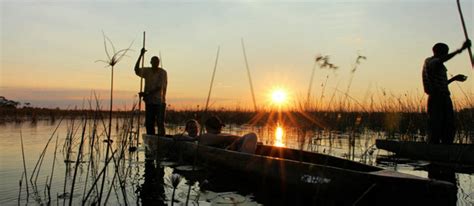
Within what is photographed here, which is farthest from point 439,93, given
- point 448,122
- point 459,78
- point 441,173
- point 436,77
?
point 441,173

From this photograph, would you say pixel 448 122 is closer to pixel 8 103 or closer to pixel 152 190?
pixel 152 190

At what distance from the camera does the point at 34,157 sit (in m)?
6.80

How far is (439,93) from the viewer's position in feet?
23.2

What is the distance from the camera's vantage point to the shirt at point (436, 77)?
22.9ft

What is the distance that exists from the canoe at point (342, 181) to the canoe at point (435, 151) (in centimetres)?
280

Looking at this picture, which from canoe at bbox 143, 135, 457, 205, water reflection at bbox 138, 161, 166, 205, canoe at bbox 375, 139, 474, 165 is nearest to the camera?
canoe at bbox 143, 135, 457, 205

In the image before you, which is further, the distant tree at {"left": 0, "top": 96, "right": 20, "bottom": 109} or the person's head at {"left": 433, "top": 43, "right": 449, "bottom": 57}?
the distant tree at {"left": 0, "top": 96, "right": 20, "bottom": 109}

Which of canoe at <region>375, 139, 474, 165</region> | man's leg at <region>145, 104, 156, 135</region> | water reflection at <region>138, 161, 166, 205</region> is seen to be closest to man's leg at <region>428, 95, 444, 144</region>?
canoe at <region>375, 139, 474, 165</region>

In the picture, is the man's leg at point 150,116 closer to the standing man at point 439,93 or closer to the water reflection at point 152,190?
the water reflection at point 152,190

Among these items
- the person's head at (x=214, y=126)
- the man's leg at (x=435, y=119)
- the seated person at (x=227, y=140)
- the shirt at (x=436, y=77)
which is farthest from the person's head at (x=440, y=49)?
the person's head at (x=214, y=126)

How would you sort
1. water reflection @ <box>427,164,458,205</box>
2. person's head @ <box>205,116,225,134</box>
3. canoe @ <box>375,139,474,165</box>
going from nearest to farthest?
water reflection @ <box>427,164,458,205</box>, person's head @ <box>205,116,225,134</box>, canoe @ <box>375,139,474,165</box>

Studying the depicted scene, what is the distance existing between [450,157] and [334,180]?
3.98 metres

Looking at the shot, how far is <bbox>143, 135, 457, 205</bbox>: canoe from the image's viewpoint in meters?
3.04

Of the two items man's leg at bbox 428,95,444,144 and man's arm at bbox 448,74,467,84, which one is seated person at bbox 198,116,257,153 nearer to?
man's leg at bbox 428,95,444,144
